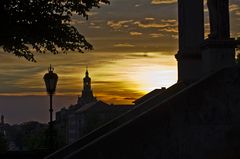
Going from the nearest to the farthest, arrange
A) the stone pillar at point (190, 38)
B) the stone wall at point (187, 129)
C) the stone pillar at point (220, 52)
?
the stone wall at point (187, 129) → the stone pillar at point (220, 52) → the stone pillar at point (190, 38)

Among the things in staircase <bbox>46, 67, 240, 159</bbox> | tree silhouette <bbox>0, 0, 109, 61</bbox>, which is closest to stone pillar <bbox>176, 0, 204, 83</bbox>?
tree silhouette <bbox>0, 0, 109, 61</bbox>

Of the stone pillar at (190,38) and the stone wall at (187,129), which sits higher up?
the stone pillar at (190,38)

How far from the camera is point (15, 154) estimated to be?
17.6 m

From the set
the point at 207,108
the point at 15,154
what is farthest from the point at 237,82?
the point at 15,154

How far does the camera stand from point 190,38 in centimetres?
1680

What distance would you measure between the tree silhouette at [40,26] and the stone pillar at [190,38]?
13.3 ft

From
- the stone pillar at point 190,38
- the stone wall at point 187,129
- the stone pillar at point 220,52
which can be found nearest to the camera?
the stone wall at point 187,129

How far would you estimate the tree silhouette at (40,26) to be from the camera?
17984 millimetres

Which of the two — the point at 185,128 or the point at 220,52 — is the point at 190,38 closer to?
the point at 220,52

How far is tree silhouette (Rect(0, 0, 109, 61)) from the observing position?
59.0 feet

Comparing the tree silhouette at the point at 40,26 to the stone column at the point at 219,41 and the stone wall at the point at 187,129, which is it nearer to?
the stone column at the point at 219,41

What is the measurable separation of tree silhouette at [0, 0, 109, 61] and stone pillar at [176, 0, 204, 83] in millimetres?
4055

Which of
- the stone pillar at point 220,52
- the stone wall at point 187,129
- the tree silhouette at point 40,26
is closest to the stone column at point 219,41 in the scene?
the stone pillar at point 220,52

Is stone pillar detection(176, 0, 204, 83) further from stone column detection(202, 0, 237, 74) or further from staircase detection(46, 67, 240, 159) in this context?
staircase detection(46, 67, 240, 159)
